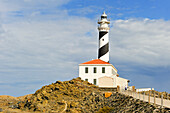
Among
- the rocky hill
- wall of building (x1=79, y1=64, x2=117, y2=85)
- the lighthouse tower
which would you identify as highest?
the lighthouse tower

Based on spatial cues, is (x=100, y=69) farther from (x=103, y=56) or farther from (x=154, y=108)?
(x=154, y=108)

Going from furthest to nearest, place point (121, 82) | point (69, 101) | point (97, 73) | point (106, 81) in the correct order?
point (121, 82) → point (97, 73) → point (106, 81) → point (69, 101)

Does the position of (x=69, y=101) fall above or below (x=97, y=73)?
below

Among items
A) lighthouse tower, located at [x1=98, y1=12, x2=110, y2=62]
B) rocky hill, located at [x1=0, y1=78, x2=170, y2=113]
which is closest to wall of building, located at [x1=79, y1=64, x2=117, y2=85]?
lighthouse tower, located at [x1=98, y1=12, x2=110, y2=62]

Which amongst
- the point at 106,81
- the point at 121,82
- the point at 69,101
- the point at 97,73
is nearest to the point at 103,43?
the point at 97,73

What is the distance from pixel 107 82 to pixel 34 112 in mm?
16595

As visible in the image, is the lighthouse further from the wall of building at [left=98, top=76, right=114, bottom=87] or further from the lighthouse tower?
the lighthouse tower

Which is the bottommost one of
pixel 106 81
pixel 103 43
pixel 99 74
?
pixel 106 81

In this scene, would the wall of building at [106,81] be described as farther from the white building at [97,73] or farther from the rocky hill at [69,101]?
the rocky hill at [69,101]

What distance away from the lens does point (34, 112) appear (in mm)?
28344

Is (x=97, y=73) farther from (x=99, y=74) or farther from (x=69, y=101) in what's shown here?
(x=69, y=101)

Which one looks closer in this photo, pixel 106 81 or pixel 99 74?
pixel 106 81

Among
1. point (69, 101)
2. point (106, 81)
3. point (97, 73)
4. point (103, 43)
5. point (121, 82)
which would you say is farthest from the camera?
point (103, 43)

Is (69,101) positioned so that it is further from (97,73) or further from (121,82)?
(121,82)
